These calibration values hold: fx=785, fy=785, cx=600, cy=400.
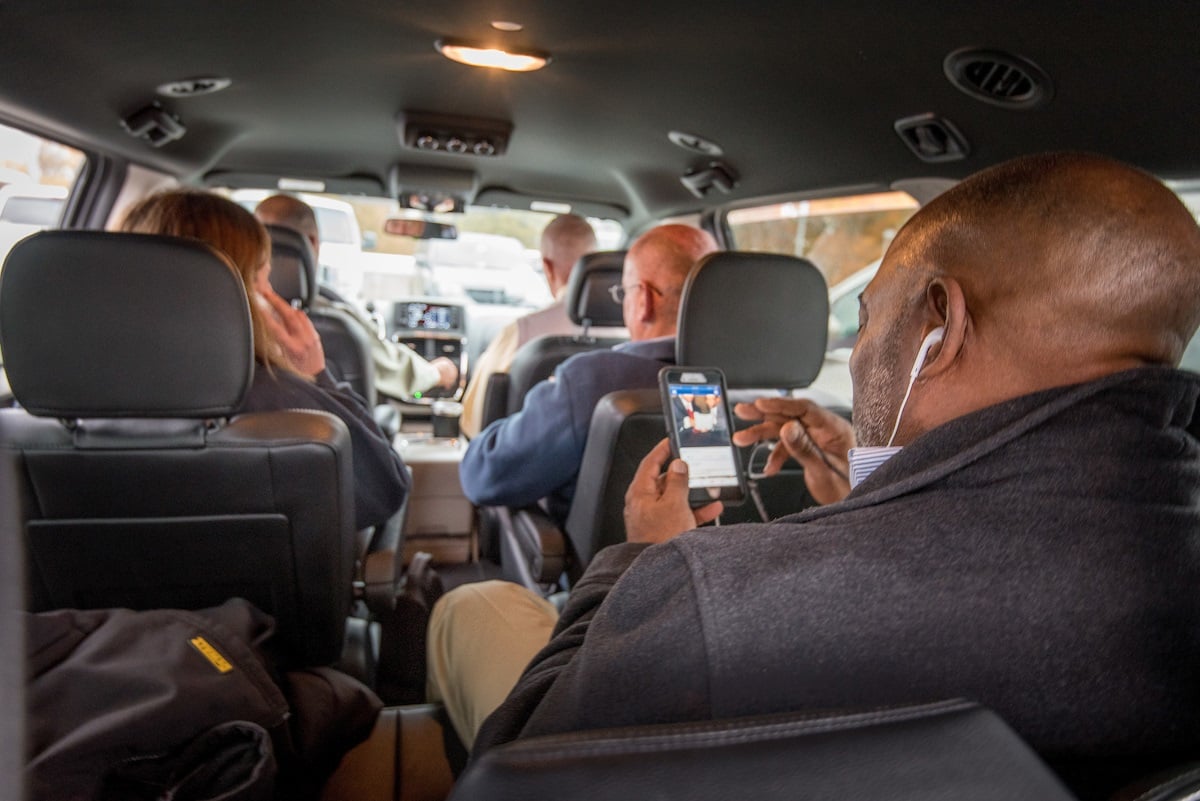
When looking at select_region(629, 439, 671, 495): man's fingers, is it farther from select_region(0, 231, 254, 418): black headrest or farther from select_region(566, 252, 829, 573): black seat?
select_region(0, 231, 254, 418): black headrest

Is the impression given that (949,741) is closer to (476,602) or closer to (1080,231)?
(1080,231)

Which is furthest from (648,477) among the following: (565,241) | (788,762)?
(565,241)

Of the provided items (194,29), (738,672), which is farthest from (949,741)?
(194,29)

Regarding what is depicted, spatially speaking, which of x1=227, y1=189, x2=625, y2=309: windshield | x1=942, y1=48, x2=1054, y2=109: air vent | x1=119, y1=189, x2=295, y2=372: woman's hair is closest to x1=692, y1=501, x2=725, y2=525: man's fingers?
x1=119, y1=189, x2=295, y2=372: woman's hair

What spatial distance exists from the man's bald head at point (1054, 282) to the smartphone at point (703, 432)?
65 centimetres

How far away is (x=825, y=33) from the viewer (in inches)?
87.6

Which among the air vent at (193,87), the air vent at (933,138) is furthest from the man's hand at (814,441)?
the air vent at (193,87)

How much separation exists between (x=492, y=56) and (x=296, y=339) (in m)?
1.34

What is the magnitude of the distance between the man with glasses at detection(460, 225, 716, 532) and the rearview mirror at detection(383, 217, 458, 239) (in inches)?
114

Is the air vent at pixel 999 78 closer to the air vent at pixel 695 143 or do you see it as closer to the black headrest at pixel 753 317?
the black headrest at pixel 753 317

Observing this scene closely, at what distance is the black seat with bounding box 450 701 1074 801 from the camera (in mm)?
545

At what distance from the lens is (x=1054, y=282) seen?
0.86 meters

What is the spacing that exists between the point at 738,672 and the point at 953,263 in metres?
0.55

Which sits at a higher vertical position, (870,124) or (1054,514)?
(870,124)
